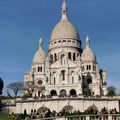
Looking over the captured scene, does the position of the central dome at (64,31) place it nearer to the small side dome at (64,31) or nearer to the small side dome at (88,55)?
the small side dome at (64,31)

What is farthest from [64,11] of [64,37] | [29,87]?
[29,87]

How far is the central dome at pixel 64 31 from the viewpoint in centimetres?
12456

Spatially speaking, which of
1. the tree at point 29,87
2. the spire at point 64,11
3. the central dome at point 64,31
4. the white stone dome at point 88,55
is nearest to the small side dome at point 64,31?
the central dome at point 64,31

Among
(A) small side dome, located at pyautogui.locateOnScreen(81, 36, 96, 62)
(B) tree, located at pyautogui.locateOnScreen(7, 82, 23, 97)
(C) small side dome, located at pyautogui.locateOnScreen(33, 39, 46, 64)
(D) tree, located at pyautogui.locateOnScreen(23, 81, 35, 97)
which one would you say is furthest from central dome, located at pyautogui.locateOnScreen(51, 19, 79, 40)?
(D) tree, located at pyautogui.locateOnScreen(23, 81, 35, 97)

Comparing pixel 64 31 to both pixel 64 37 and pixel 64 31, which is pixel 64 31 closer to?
pixel 64 31

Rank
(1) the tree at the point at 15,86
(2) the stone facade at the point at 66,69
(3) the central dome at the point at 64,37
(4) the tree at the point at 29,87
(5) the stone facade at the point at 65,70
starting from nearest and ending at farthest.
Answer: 1. (5) the stone facade at the point at 65,70
2. (2) the stone facade at the point at 66,69
3. (4) the tree at the point at 29,87
4. (3) the central dome at the point at 64,37
5. (1) the tree at the point at 15,86

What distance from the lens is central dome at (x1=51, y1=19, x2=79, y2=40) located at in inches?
4904

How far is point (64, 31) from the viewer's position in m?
125

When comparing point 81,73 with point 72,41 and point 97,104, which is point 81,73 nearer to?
point 72,41

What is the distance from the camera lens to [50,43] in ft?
415

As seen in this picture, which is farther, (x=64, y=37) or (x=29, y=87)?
(x=64, y=37)

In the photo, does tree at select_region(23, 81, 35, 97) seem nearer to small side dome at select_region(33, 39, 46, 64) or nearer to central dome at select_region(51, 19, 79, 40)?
small side dome at select_region(33, 39, 46, 64)

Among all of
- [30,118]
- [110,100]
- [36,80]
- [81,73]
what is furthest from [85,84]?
[30,118]

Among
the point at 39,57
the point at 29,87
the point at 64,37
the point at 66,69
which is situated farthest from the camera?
the point at 64,37
